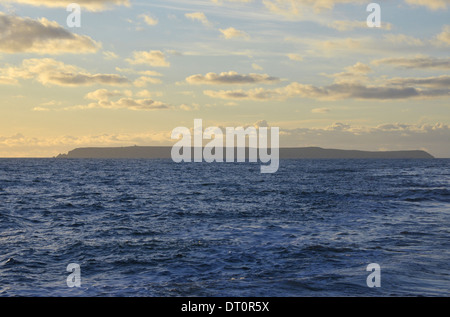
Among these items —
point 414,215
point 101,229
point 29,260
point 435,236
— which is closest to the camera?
point 29,260

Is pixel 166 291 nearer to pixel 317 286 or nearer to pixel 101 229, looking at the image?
pixel 317 286

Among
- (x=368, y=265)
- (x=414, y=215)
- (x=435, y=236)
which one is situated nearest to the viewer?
(x=368, y=265)

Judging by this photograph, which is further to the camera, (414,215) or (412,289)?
(414,215)

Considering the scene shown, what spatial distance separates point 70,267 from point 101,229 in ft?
28.6

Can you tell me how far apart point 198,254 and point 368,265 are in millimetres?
6651

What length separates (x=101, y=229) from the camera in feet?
79.4

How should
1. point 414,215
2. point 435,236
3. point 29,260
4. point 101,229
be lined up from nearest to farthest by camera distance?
point 29,260, point 435,236, point 101,229, point 414,215
